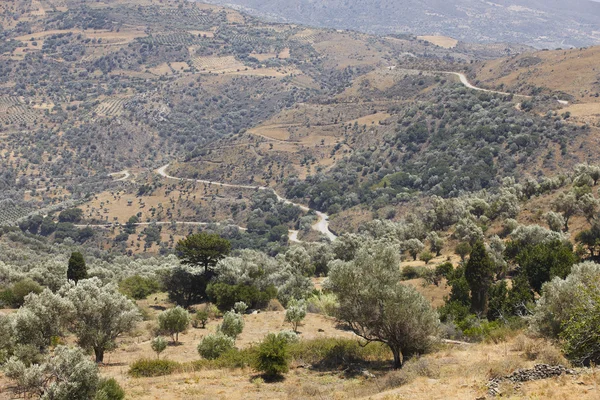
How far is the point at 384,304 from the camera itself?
25.9m

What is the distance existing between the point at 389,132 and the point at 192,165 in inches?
2211

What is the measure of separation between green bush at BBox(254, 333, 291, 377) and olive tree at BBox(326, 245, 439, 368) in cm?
330

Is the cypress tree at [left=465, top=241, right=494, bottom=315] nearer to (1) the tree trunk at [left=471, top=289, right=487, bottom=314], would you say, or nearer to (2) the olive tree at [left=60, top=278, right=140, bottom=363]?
(1) the tree trunk at [left=471, top=289, right=487, bottom=314]

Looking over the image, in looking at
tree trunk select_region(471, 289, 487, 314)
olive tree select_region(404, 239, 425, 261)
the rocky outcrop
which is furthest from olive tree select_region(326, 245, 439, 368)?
olive tree select_region(404, 239, 425, 261)

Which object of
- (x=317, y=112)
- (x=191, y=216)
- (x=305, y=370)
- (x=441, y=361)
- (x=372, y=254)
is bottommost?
(x=191, y=216)

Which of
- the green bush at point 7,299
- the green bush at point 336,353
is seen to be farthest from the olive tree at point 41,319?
the green bush at point 7,299

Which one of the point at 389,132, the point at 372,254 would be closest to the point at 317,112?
the point at 389,132

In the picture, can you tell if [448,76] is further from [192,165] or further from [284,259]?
[284,259]

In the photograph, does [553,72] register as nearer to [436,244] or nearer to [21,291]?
[436,244]

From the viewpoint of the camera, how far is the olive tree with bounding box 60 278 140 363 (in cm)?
2822

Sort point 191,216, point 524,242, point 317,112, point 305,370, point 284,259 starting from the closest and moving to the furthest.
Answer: point 305,370 < point 524,242 < point 284,259 < point 191,216 < point 317,112

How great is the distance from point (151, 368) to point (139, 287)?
25.8 metres

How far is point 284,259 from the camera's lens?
67.5 metres

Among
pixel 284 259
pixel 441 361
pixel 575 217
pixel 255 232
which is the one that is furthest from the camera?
pixel 255 232
